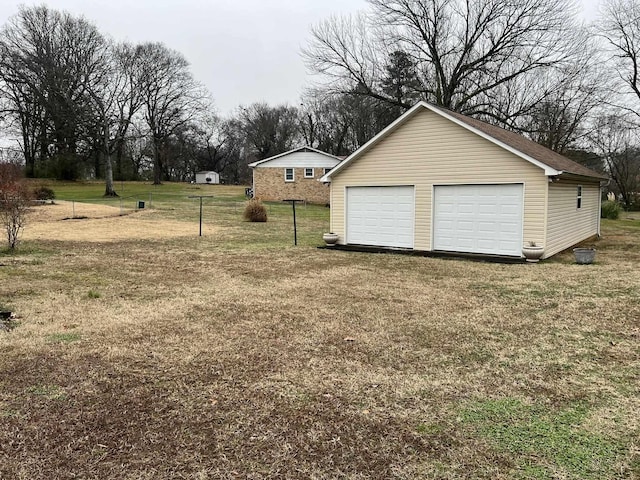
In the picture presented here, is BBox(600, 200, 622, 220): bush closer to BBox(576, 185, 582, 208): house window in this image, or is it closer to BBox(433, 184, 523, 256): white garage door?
BBox(576, 185, 582, 208): house window

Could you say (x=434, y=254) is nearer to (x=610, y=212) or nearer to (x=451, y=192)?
(x=451, y=192)

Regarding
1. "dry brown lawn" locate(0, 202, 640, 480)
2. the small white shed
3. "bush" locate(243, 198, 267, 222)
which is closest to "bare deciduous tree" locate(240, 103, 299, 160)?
the small white shed

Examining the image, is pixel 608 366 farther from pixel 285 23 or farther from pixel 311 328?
pixel 285 23

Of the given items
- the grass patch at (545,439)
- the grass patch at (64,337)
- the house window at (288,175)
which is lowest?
the grass patch at (545,439)

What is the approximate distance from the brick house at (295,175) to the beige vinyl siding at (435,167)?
19405mm

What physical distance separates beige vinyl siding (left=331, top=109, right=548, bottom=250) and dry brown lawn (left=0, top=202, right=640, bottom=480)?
133 inches

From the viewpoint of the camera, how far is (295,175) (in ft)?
111

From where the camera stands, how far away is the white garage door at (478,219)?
38.5 feet

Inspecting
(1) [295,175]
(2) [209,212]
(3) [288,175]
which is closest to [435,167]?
(2) [209,212]

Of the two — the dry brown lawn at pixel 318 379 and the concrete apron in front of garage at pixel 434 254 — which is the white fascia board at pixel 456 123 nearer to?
the concrete apron in front of garage at pixel 434 254

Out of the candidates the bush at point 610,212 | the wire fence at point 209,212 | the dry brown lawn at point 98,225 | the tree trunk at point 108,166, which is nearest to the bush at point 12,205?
the dry brown lawn at point 98,225

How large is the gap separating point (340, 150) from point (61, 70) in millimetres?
26567

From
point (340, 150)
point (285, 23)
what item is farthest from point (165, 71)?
point (285, 23)

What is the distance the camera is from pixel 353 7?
28.2 m
